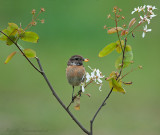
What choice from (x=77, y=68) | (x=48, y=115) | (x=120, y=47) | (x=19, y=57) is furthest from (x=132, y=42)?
(x=120, y=47)

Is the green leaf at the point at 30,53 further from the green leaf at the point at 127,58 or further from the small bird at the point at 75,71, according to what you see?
the small bird at the point at 75,71

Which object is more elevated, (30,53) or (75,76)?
(30,53)

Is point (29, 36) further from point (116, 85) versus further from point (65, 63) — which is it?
point (65, 63)

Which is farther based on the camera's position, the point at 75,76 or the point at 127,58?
the point at 75,76

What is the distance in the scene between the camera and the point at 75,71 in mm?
2656

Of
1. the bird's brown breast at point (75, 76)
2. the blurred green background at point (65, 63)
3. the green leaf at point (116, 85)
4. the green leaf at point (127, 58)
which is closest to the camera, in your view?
the green leaf at point (116, 85)

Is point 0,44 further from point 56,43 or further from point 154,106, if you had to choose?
point 154,106

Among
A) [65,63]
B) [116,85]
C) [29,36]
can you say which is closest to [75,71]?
[29,36]

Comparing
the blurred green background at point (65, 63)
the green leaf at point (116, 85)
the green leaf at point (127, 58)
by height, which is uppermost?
the green leaf at point (127, 58)

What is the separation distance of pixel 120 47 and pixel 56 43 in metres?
7.99

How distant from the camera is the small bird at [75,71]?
2.60m

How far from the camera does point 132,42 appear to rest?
980 centimetres

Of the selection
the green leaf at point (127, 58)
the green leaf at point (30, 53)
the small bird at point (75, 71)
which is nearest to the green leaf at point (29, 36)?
the green leaf at point (30, 53)

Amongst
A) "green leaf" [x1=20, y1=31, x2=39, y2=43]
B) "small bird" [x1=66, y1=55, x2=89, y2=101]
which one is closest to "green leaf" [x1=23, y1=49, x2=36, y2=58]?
"green leaf" [x1=20, y1=31, x2=39, y2=43]
